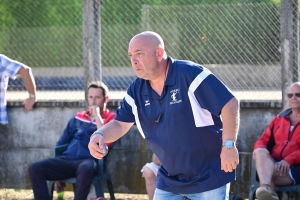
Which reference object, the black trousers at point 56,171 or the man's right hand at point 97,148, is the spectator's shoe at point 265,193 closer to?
the black trousers at point 56,171

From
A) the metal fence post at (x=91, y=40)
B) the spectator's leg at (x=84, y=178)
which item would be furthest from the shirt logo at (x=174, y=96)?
the metal fence post at (x=91, y=40)

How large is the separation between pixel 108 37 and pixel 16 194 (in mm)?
2289

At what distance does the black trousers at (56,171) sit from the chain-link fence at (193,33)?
1.19 metres

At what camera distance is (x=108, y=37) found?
776cm

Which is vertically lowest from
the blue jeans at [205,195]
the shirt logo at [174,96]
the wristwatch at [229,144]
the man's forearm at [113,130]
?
the blue jeans at [205,195]

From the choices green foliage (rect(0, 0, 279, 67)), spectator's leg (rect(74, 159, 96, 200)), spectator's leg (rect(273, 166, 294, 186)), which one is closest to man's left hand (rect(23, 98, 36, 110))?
green foliage (rect(0, 0, 279, 67))

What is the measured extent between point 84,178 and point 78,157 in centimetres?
40

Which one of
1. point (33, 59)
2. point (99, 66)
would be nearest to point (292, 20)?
point (99, 66)

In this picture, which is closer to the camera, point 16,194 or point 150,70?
point 150,70

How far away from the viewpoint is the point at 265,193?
5.59m

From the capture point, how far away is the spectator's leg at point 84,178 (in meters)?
6.07

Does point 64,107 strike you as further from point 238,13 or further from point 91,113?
point 238,13

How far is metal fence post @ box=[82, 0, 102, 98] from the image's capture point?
7105 mm

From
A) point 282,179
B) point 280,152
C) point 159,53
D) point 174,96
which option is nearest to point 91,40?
point 280,152
